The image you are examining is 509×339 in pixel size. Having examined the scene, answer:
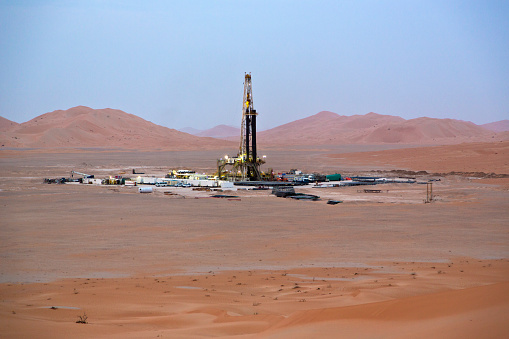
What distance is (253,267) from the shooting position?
13.9 meters

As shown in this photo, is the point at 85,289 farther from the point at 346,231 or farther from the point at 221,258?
the point at 346,231

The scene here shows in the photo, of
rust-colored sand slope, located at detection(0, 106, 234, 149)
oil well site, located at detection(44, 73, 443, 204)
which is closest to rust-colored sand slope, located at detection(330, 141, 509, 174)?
oil well site, located at detection(44, 73, 443, 204)

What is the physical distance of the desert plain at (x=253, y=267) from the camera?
8.02m

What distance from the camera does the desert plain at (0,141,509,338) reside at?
8023 millimetres

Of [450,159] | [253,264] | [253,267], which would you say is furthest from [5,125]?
[253,267]

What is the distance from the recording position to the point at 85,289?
1130 cm

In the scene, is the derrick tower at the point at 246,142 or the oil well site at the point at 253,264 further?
the derrick tower at the point at 246,142

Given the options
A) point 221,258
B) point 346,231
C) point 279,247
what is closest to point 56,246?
point 221,258

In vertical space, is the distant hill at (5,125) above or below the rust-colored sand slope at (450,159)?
above

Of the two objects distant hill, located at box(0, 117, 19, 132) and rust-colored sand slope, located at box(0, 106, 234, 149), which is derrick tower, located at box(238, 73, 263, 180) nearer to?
rust-colored sand slope, located at box(0, 106, 234, 149)

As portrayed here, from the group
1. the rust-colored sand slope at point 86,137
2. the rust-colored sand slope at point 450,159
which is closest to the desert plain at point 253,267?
the rust-colored sand slope at point 450,159

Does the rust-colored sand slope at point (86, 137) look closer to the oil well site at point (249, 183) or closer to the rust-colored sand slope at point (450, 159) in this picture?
the rust-colored sand slope at point (450, 159)

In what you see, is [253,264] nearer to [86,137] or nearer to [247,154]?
[247,154]

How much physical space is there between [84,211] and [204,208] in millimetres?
5227
